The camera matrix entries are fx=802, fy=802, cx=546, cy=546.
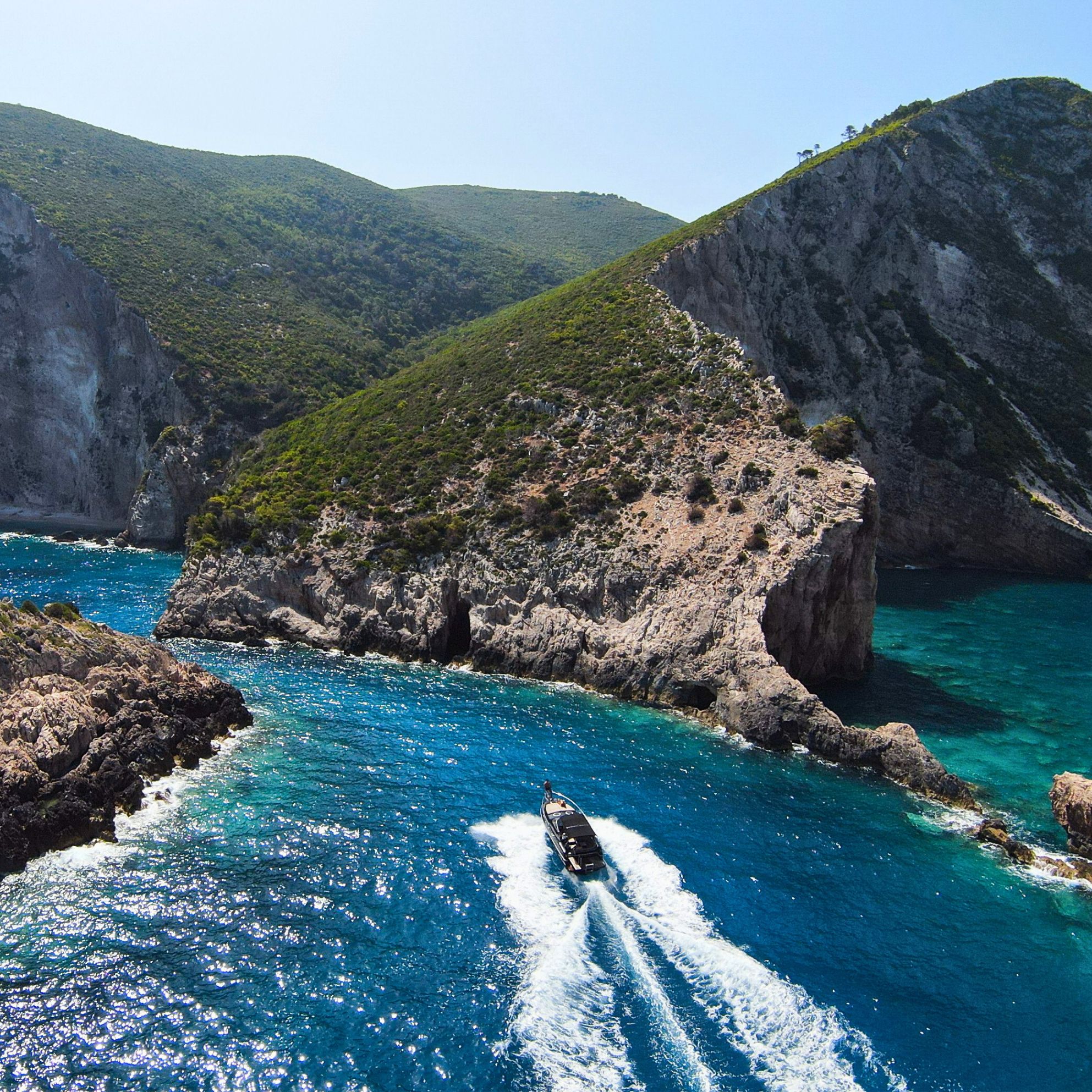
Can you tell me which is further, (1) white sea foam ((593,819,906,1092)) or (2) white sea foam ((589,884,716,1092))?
(1) white sea foam ((593,819,906,1092))

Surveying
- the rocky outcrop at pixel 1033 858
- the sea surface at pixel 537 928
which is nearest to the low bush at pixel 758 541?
the sea surface at pixel 537 928

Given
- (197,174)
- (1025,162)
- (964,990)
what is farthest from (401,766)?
(197,174)

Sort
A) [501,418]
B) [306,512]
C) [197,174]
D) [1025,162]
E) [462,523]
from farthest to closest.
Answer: [197,174] < [1025,162] < [501,418] < [306,512] < [462,523]

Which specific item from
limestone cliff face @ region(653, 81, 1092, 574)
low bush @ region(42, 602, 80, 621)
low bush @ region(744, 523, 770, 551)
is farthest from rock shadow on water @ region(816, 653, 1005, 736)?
limestone cliff face @ region(653, 81, 1092, 574)

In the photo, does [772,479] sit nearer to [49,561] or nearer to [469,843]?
[469,843]

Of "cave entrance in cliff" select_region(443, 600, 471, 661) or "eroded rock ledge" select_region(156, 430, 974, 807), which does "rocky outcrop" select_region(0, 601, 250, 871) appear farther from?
"cave entrance in cliff" select_region(443, 600, 471, 661)

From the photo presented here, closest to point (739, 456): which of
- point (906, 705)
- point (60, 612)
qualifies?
point (906, 705)
